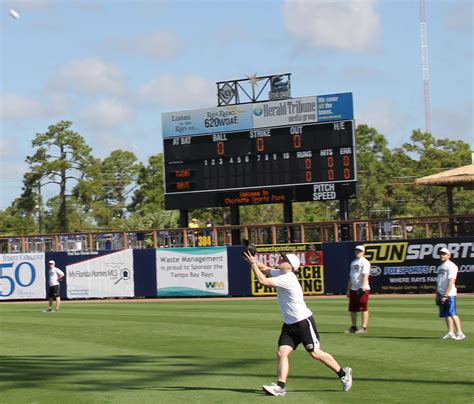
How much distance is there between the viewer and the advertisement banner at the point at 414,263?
30.6 metres

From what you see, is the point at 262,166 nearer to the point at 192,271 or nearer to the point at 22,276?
the point at 192,271

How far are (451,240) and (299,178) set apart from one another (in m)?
6.62

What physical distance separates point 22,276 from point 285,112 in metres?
14.7

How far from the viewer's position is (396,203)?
72.8 metres

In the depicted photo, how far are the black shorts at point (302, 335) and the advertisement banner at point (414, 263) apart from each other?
21.3m

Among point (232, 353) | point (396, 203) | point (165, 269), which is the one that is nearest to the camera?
point (232, 353)

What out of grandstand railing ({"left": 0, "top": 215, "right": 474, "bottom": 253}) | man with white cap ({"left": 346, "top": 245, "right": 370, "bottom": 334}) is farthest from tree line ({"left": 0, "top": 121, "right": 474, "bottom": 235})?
man with white cap ({"left": 346, "top": 245, "right": 370, "bottom": 334})

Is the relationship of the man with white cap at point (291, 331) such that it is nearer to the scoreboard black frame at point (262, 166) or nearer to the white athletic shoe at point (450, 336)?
the white athletic shoe at point (450, 336)

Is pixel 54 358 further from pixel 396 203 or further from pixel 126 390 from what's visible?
pixel 396 203

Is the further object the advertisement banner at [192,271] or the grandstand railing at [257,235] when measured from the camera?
the advertisement banner at [192,271]

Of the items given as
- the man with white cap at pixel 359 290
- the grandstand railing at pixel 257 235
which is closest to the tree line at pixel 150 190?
the grandstand railing at pixel 257 235

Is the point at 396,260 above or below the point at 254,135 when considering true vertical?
below

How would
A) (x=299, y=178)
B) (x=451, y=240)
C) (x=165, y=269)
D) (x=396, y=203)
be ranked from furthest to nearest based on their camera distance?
(x=396, y=203) < (x=165, y=269) < (x=299, y=178) < (x=451, y=240)

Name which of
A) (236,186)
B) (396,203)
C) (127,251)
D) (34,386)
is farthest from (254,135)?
(396,203)
